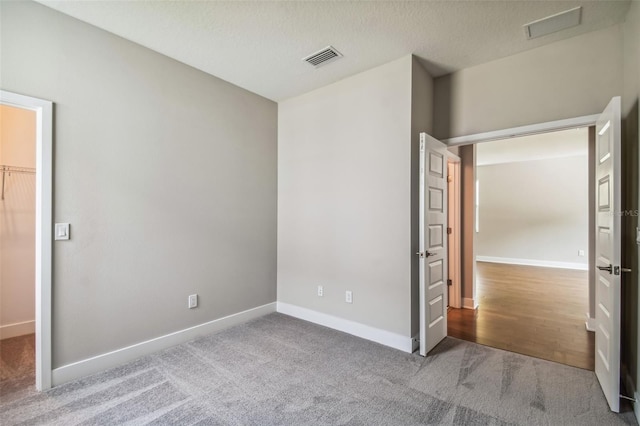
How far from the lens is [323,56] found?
113 inches

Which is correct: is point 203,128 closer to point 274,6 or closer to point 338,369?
point 274,6

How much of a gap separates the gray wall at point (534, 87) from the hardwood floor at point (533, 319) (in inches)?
85.8

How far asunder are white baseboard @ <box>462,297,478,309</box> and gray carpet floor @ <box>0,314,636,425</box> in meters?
1.39

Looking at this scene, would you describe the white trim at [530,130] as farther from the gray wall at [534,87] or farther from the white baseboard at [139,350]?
the white baseboard at [139,350]

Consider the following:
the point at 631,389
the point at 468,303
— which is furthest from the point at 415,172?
the point at 468,303

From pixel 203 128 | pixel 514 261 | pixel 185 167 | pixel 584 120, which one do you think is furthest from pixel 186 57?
pixel 514 261

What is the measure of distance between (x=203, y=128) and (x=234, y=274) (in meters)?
1.69

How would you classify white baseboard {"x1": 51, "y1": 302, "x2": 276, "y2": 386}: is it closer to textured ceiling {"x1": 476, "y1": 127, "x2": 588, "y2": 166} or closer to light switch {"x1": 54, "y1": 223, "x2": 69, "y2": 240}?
light switch {"x1": 54, "y1": 223, "x2": 69, "y2": 240}

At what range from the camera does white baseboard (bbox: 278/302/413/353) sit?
2900mm

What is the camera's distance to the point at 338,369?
2.52 meters

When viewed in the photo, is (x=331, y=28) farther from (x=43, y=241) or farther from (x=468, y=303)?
(x=468, y=303)

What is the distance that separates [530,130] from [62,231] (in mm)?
4043

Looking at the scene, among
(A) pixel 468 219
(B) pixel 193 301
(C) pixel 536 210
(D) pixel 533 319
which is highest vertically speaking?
(C) pixel 536 210

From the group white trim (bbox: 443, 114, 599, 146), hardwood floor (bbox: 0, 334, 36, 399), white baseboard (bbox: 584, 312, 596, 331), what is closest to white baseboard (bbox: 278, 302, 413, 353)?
white trim (bbox: 443, 114, 599, 146)
